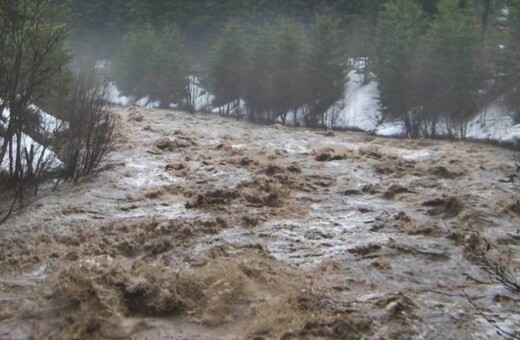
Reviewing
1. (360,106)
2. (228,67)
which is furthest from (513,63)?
(228,67)

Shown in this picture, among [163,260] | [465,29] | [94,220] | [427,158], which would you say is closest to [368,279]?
[163,260]

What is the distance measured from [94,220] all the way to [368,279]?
15.8 ft

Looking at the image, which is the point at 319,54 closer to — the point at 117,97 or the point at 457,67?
the point at 457,67

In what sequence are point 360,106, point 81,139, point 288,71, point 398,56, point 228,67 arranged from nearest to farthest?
point 81,139 < point 398,56 < point 360,106 < point 288,71 < point 228,67

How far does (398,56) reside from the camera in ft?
81.6

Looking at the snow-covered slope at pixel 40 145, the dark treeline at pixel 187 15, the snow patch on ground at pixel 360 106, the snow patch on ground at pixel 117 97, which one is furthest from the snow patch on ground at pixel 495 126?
the snow patch on ground at pixel 117 97

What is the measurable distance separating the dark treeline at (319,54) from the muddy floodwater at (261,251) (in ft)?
28.4

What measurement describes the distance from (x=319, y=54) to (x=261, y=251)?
2089cm

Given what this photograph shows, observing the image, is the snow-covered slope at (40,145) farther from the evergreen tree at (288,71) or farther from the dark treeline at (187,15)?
the dark treeline at (187,15)

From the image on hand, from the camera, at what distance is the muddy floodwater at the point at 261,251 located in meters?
6.32

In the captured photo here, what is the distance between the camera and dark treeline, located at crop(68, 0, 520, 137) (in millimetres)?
22531

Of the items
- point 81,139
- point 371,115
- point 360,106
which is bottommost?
point 81,139

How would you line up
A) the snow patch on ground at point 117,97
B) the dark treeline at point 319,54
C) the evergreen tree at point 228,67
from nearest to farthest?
the dark treeline at point 319,54, the evergreen tree at point 228,67, the snow patch on ground at point 117,97

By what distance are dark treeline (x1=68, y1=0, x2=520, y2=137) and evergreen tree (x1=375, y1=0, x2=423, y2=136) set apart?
0.05 metres
